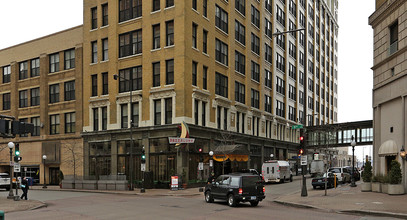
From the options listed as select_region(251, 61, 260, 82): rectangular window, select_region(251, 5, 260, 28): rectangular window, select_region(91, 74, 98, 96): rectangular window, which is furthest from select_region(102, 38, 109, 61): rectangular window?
select_region(251, 5, 260, 28): rectangular window

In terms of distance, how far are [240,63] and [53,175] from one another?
28.2 m

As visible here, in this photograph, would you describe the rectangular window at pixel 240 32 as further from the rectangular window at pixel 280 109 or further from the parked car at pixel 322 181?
the parked car at pixel 322 181

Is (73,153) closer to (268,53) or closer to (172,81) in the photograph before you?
(172,81)

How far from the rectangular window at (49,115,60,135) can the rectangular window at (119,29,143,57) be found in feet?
46.7

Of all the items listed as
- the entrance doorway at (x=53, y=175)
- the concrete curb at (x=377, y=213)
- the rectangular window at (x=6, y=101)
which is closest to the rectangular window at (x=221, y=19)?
the entrance doorway at (x=53, y=175)

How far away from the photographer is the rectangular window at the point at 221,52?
4900 centimetres

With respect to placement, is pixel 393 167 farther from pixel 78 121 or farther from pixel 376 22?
pixel 78 121

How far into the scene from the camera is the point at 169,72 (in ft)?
141

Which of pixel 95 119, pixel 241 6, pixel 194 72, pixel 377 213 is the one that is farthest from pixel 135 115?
pixel 377 213

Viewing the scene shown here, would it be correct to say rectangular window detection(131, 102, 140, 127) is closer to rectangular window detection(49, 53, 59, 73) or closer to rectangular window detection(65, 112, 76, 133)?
rectangular window detection(65, 112, 76, 133)

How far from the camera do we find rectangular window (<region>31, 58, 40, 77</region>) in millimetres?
56659

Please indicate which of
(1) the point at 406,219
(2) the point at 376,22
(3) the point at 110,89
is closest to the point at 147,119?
(3) the point at 110,89

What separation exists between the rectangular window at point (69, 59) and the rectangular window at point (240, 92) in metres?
20.6

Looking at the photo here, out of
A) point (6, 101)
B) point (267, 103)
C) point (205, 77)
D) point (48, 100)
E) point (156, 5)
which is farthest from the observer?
point (267, 103)
